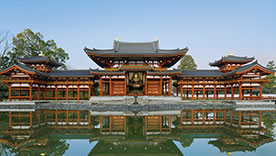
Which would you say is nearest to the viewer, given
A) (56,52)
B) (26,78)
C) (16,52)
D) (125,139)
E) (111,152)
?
(111,152)

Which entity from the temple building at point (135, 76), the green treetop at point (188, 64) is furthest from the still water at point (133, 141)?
the green treetop at point (188, 64)

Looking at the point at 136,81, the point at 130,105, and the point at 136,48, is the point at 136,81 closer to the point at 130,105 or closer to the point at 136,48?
the point at 136,48

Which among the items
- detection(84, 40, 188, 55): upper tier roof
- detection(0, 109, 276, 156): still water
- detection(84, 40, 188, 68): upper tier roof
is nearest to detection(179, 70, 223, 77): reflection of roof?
detection(84, 40, 188, 68): upper tier roof

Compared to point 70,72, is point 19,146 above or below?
below

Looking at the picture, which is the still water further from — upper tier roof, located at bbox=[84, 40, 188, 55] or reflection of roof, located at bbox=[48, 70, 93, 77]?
upper tier roof, located at bbox=[84, 40, 188, 55]

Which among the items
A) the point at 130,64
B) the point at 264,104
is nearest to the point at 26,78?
the point at 130,64

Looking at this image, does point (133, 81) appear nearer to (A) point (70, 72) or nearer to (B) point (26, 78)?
(A) point (70, 72)

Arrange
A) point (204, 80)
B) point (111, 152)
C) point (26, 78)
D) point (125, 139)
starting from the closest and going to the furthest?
1. point (111, 152)
2. point (125, 139)
3. point (26, 78)
4. point (204, 80)

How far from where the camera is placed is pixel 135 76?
25531mm

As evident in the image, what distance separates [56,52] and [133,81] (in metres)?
28.4

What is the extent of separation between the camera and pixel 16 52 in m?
37.3

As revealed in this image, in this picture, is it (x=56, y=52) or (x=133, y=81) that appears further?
(x=56, y=52)

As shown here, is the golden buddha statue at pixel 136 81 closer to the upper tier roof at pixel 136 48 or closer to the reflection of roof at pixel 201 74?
the upper tier roof at pixel 136 48

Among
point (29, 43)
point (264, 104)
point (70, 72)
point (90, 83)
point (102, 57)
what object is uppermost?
point (29, 43)
